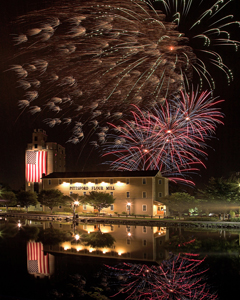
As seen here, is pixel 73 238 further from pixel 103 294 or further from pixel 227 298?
pixel 227 298

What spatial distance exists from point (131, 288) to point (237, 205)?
145 feet

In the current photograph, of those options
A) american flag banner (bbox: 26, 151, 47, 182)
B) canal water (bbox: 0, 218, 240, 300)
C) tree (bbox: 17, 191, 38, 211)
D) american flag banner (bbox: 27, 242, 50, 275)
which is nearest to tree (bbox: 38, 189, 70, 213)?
tree (bbox: 17, 191, 38, 211)

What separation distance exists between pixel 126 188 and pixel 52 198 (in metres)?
14.2

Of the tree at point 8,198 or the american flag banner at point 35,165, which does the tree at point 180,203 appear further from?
the tree at point 8,198

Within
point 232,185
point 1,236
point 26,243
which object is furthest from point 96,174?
point 26,243

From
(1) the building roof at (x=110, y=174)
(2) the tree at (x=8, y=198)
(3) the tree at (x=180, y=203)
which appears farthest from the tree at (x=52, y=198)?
(3) the tree at (x=180, y=203)

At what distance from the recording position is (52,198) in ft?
197

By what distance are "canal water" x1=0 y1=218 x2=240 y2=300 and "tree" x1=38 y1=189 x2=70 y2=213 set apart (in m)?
26.3

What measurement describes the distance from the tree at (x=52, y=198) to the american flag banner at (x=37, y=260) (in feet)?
105

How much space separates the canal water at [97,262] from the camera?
15.8 meters

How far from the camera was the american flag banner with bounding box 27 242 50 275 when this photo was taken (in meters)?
19.2

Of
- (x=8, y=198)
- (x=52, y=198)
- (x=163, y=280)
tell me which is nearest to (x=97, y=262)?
(x=163, y=280)

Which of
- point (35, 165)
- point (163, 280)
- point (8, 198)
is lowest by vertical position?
point (8, 198)

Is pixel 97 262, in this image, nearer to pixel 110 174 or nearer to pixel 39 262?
pixel 39 262
